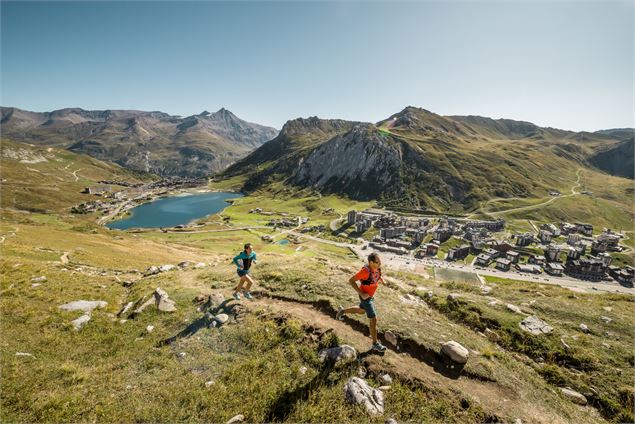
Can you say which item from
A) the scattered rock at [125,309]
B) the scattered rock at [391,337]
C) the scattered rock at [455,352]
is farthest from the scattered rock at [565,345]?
the scattered rock at [125,309]

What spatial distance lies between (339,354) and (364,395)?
6.99 feet

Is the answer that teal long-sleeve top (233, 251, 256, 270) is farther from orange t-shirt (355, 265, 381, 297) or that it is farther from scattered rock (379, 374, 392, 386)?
scattered rock (379, 374, 392, 386)

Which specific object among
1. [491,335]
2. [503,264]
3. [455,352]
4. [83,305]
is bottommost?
[503,264]

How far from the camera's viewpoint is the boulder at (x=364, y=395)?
31.0 feet

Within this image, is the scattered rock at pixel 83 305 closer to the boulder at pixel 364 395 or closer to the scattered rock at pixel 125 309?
the scattered rock at pixel 125 309

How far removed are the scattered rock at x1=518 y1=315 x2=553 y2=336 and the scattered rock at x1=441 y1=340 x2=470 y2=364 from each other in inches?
281

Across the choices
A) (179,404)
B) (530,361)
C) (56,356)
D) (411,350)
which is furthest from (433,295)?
(56,356)

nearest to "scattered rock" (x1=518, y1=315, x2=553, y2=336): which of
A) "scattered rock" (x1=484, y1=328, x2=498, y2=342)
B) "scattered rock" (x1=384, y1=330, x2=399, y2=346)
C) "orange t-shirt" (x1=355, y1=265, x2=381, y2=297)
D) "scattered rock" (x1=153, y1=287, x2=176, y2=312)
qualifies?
"scattered rock" (x1=484, y1=328, x2=498, y2=342)

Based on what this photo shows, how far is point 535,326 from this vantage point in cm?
1698

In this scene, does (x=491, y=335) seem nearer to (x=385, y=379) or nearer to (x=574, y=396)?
(x=574, y=396)

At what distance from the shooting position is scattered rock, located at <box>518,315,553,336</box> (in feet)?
54.2

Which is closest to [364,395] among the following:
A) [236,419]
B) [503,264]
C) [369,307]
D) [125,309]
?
[369,307]

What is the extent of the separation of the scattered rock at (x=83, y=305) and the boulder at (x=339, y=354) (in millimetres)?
15808

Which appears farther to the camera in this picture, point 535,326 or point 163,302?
point 163,302
